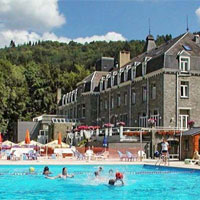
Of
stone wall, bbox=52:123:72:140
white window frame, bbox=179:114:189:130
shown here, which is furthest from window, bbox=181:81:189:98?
stone wall, bbox=52:123:72:140

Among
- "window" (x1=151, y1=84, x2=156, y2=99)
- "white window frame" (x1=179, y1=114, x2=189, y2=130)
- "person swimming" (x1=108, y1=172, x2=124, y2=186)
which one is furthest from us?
"window" (x1=151, y1=84, x2=156, y2=99)

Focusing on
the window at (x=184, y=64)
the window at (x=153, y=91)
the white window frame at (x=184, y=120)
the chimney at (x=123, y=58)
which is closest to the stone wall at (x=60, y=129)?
the chimney at (x=123, y=58)

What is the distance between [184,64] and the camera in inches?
1416

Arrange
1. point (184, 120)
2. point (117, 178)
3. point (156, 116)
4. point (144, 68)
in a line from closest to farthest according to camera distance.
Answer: point (117, 178) → point (184, 120) → point (156, 116) → point (144, 68)

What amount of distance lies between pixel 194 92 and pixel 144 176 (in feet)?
55.1

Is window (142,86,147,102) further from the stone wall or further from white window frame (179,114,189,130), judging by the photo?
the stone wall

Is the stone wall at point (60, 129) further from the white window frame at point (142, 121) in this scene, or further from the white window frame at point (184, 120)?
the white window frame at point (184, 120)

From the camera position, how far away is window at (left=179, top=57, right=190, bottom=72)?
35.8 m

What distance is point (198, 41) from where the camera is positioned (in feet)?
131

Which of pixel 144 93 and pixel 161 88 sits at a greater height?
pixel 161 88

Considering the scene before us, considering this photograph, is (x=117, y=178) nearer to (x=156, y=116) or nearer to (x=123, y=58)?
(x=156, y=116)

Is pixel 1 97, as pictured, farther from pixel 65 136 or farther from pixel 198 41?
pixel 198 41

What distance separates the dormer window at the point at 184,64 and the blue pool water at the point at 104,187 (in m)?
14.7

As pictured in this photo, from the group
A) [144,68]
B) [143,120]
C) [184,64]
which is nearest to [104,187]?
[184,64]
